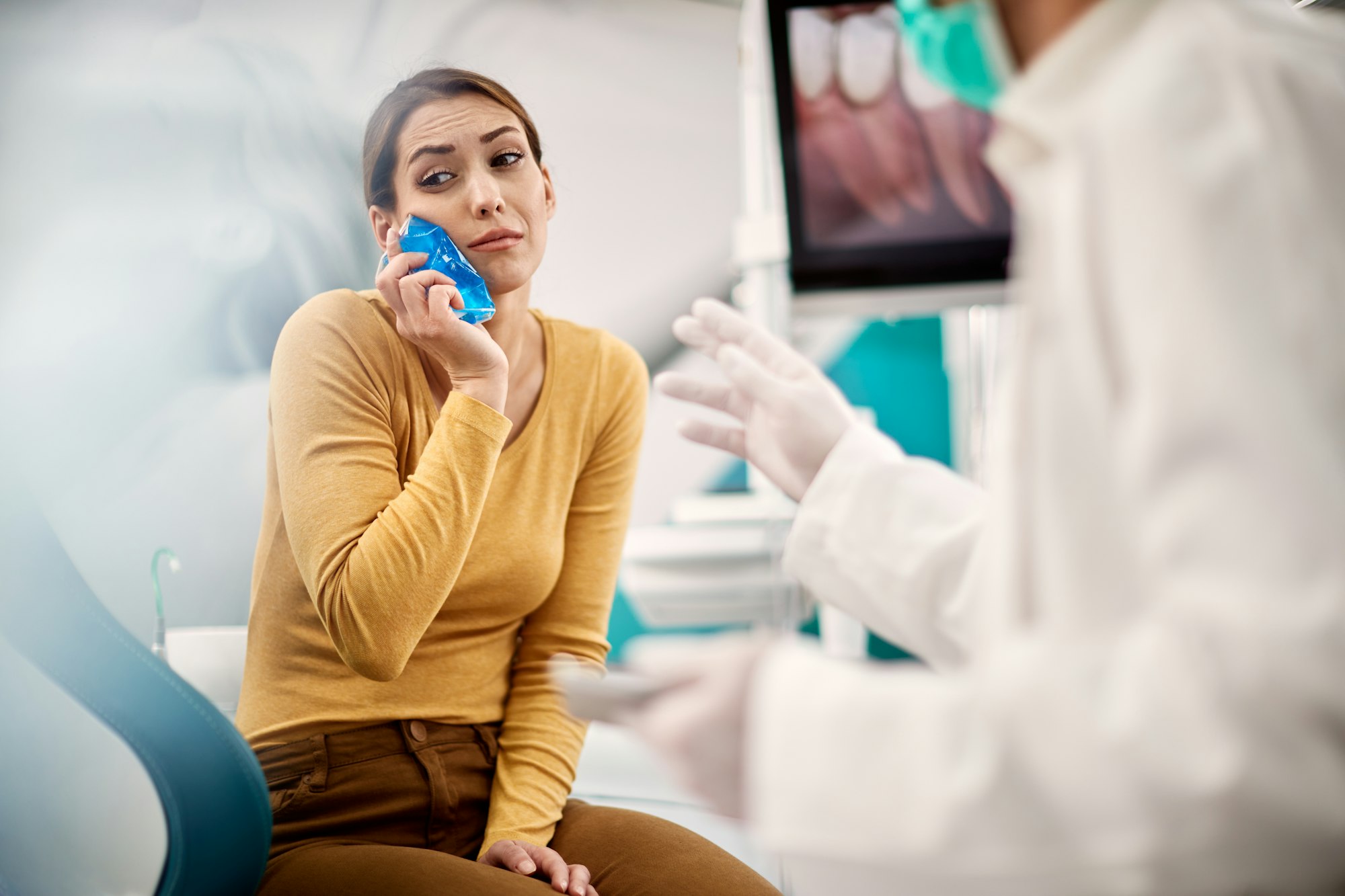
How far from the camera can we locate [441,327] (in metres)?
1.02

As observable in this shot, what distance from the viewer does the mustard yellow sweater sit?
3.22 feet

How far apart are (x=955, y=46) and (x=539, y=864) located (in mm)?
923

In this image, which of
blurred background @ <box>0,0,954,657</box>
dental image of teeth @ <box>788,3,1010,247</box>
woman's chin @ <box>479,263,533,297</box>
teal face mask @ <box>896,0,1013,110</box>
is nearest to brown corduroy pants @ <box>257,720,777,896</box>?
blurred background @ <box>0,0,954,657</box>

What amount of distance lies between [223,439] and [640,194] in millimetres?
602

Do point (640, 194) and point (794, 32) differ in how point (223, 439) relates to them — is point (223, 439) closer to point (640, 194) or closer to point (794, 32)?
point (640, 194)

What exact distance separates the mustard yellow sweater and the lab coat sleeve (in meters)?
0.37

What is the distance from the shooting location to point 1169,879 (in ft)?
1.61

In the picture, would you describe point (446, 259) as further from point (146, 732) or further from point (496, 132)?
point (146, 732)

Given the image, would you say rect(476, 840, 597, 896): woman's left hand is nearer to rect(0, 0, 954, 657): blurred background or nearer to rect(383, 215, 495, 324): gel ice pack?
rect(0, 0, 954, 657): blurred background

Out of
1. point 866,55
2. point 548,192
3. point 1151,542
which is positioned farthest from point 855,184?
point 1151,542

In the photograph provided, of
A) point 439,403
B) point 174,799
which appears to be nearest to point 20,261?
point 439,403

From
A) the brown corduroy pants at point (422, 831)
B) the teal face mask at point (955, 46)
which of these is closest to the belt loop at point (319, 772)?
the brown corduroy pants at point (422, 831)

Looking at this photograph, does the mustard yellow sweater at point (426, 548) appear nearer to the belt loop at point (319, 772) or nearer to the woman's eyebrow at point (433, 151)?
the belt loop at point (319, 772)

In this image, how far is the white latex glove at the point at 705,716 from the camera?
0.56 metres
